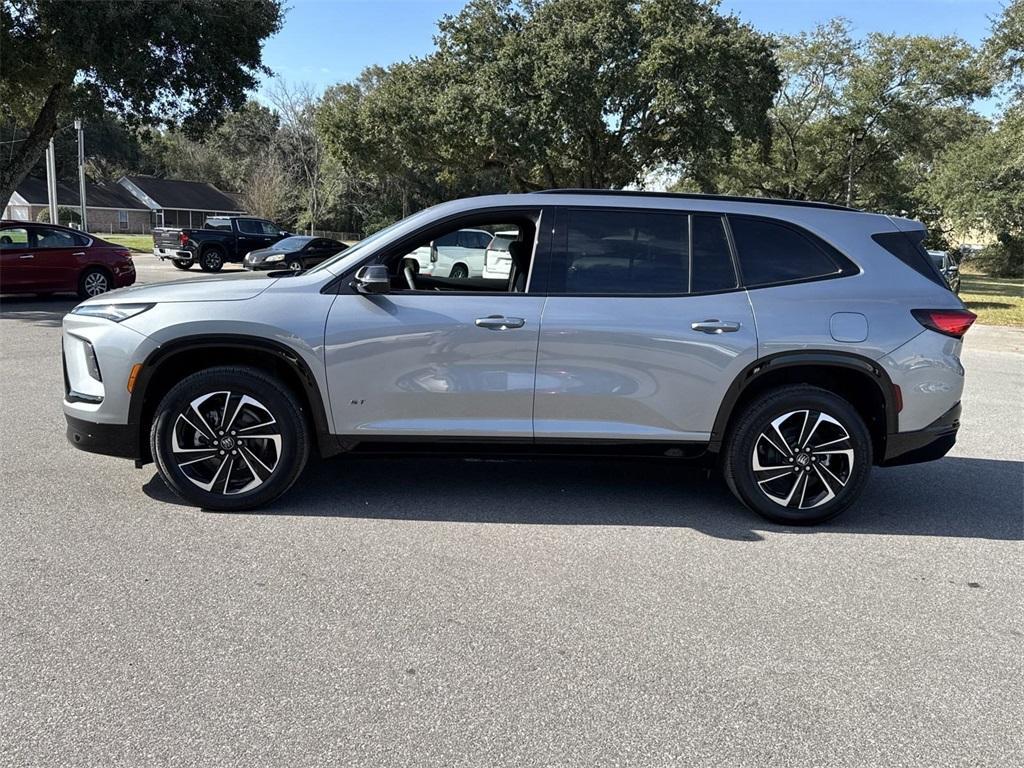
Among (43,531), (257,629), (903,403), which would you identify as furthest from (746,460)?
(43,531)

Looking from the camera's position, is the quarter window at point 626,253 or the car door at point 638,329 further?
the quarter window at point 626,253

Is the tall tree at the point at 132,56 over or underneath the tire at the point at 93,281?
over

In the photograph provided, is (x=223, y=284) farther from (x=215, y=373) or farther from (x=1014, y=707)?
(x=1014, y=707)

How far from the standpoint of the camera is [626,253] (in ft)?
15.5

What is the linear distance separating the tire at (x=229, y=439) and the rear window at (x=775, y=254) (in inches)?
110

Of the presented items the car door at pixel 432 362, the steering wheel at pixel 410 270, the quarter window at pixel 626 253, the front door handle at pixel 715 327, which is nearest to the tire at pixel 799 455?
the front door handle at pixel 715 327

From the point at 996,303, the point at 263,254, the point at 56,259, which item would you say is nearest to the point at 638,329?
the point at 56,259

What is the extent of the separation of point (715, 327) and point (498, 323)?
125 cm

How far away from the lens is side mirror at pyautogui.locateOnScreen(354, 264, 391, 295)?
444 cm

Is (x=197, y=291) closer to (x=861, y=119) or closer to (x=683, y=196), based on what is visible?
(x=683, y=196)

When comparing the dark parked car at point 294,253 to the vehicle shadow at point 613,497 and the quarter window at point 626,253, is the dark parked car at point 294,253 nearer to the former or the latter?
the vehicle shadow at point 613,497

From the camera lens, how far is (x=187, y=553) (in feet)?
13.5

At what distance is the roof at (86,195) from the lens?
198ft

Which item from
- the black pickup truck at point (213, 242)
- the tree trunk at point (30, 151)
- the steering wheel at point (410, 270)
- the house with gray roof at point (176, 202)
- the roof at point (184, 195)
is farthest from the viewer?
the roof at point (184, 195)
